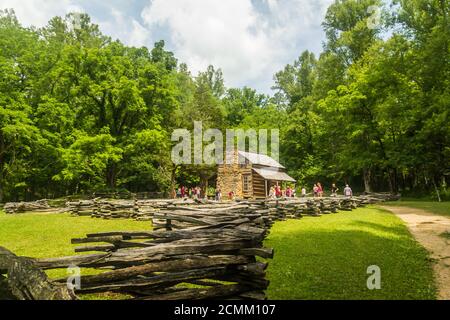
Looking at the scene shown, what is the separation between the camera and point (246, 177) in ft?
109

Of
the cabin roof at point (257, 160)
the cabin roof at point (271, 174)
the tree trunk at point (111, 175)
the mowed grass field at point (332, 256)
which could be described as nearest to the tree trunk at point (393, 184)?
the cabin roof at point (271, 174)

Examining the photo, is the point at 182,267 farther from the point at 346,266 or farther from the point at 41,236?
the point at 41,236

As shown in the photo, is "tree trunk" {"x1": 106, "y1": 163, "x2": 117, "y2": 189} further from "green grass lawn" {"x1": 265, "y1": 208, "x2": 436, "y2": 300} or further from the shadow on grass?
the shadow on grass

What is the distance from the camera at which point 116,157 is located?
2833 centimetres

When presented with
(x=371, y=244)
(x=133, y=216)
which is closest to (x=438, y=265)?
(x=371, y=244)

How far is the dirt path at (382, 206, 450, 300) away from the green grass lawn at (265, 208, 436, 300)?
190mm

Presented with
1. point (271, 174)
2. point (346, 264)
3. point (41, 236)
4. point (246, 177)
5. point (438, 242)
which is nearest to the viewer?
point (346, 264)

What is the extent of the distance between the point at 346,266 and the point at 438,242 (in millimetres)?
4705

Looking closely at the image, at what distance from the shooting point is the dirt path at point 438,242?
6.27m

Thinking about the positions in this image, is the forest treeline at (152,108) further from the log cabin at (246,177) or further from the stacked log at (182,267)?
the stacked log at (182,267)

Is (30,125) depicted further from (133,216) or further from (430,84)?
(430,84)

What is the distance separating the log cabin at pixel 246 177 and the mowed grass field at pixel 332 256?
18800mm

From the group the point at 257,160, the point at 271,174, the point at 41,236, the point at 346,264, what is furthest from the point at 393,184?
the point at 41,236
